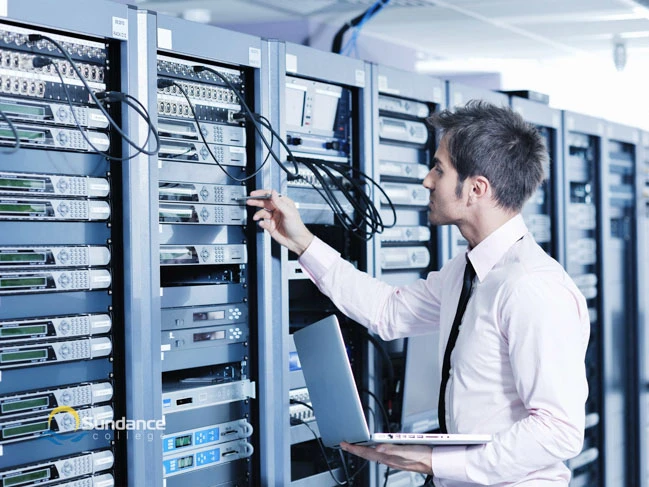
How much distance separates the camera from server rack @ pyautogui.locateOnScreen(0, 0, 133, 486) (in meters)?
1.65

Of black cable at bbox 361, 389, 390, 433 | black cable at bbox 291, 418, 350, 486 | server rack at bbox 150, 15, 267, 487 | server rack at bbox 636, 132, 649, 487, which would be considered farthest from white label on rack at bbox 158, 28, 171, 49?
server rack at bbox 636, 132, 649, 487

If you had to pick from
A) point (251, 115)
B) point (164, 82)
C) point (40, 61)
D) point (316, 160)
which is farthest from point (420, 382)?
point (40, 61)

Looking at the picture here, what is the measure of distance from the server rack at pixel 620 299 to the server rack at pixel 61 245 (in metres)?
2.80

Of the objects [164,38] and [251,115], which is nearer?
[164,38]

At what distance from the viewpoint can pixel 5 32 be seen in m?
1.62

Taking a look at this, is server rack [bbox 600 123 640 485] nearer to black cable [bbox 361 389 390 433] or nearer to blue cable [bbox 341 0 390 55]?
blue cable [bbox 341 0 390 55]


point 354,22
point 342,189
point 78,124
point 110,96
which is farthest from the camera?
point 354,22

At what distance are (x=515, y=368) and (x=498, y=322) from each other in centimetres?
11

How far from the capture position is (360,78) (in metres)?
2.46

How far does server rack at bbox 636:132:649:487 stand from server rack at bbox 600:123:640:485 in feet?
0.08

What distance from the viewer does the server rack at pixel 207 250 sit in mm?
1951

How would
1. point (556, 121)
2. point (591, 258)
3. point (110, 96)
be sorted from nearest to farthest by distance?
point (110, 96), point (556, 121), point (591, 258)

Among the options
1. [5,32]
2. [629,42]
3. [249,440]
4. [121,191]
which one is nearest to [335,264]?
[249,440]

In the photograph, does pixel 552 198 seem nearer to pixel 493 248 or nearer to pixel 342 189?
pixel 342 189
